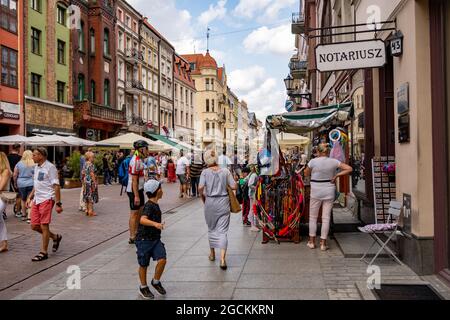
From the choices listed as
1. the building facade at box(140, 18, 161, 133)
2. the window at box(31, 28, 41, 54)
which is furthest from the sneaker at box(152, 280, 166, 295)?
the building facade at box(140, 18, 161, 133)

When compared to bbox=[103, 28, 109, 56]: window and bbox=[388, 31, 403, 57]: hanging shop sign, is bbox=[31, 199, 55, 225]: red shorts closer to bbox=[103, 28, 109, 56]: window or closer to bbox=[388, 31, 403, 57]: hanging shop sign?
bbox=[388, 31, 403, 57]: hanging shop sign

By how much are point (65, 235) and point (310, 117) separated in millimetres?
5509

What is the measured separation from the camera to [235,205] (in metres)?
7.21

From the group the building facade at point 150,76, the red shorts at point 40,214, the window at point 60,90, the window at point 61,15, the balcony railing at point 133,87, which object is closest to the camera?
the red shorts at point 40,214

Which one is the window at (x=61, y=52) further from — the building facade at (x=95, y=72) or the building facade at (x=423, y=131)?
the building facade at (x=423, y=131)

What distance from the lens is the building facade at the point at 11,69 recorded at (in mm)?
24719

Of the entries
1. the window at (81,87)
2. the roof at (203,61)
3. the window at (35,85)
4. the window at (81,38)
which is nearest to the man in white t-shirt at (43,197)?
the window at (35,85)

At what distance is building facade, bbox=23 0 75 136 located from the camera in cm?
2720

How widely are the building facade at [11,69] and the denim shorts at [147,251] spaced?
21.4 meters

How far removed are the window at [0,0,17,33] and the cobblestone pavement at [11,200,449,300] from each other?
20.4 m

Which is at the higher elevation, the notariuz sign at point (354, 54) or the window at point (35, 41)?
the window at point (35, 41)

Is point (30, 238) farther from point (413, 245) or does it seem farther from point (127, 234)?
point (413, 245)

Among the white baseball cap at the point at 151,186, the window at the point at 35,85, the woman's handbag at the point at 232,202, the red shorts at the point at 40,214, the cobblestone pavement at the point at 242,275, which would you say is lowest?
the cobblestone pavement at the point at 242,275

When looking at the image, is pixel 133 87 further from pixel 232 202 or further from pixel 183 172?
pixel 232 202
